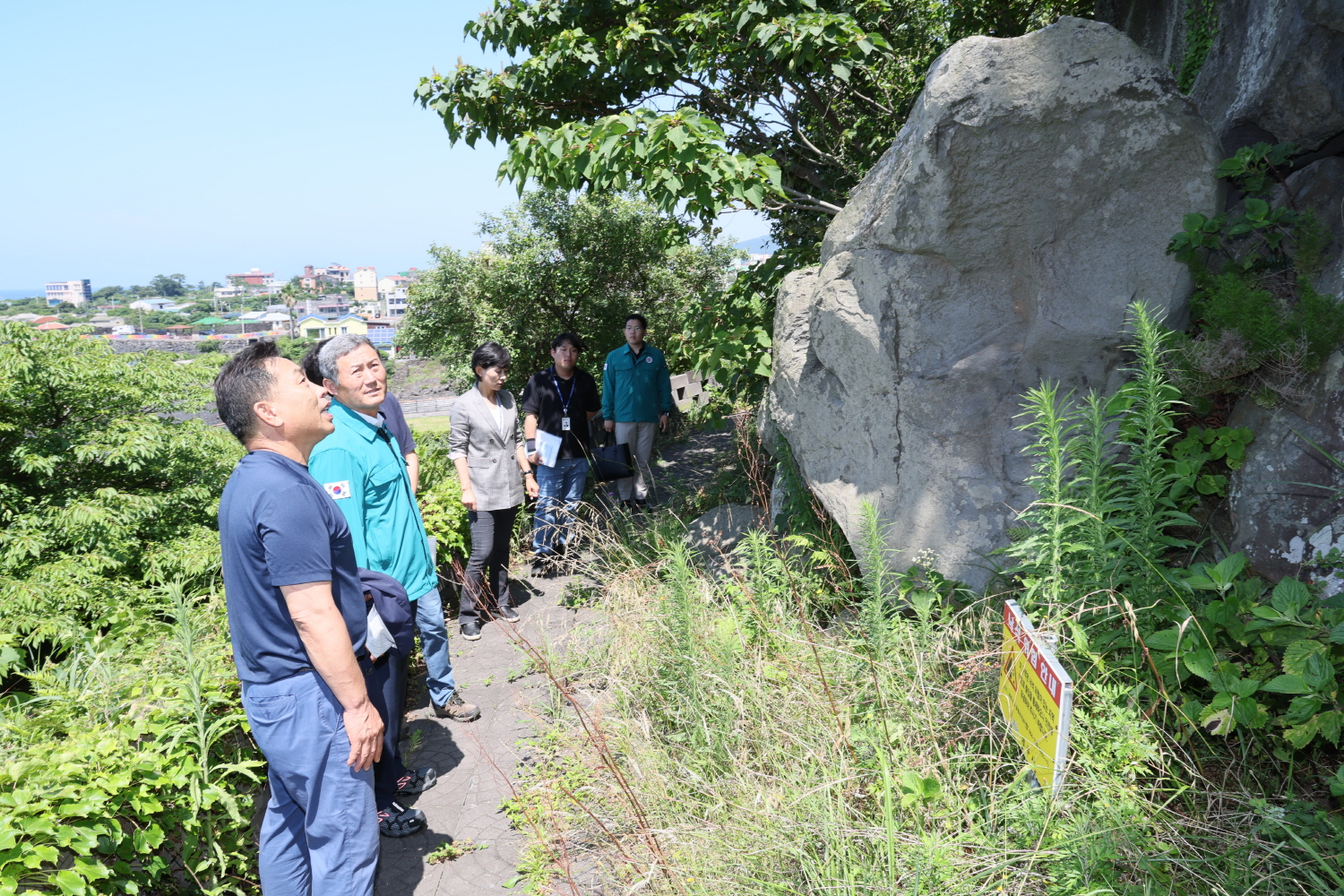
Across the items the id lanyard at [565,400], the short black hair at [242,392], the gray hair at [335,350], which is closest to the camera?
the short black hair at [242,392]

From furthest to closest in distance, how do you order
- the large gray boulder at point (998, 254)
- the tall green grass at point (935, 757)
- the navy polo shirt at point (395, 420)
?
the navy polo shirt at point (395, 420) → the large gray boulder at point (998, 254) → the tall green grass at point (935, 757)

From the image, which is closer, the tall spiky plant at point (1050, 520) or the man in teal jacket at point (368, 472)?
the tall spiky plant at point (1050, 520)

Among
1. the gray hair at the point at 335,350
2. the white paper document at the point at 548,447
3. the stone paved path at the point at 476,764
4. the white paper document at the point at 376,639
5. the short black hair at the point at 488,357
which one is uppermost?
the gray hair at the point at 335,350

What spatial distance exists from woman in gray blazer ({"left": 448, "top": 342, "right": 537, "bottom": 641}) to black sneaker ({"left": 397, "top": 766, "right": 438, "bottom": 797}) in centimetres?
141

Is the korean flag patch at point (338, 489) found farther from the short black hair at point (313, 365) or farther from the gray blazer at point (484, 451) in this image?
the gray blazer at point (484, 451)

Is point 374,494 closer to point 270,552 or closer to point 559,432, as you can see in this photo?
point 270,552

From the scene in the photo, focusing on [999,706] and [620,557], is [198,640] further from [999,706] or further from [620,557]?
[999,706]

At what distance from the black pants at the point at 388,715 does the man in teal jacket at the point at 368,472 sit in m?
0.33

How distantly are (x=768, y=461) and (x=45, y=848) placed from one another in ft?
17.0

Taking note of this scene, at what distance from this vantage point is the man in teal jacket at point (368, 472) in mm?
3451

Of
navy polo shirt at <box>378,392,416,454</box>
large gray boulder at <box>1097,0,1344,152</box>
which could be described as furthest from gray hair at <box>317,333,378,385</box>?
large gray boulder at <box>1097,0,1344,152</box>

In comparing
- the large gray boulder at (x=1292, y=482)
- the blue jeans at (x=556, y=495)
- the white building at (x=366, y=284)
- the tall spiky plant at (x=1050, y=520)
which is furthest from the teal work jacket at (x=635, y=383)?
the white building at (x=366, y=284)

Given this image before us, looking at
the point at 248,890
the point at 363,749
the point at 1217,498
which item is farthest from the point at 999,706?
the point at 248,890

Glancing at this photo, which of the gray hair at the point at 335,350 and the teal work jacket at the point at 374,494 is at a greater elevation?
the gray hair at the point at 335,350
